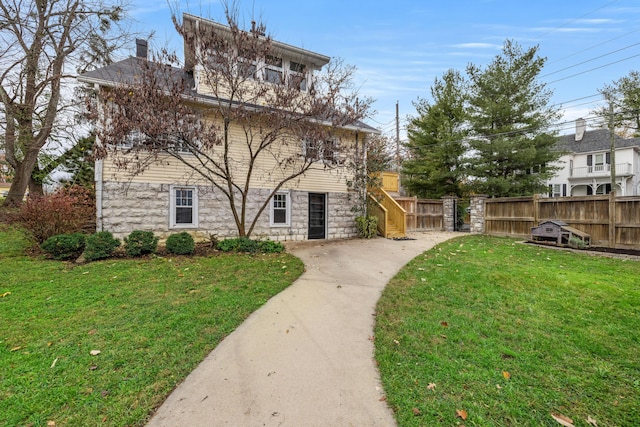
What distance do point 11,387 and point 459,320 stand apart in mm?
4721

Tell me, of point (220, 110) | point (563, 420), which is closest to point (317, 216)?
point (220, 110)

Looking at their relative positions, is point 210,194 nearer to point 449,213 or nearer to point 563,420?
point 563,420

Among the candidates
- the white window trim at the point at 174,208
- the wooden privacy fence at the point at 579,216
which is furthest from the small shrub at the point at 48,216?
the wooden privacy fence at the point at 579,216

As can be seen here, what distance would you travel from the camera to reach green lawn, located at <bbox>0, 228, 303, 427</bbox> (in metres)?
2.29

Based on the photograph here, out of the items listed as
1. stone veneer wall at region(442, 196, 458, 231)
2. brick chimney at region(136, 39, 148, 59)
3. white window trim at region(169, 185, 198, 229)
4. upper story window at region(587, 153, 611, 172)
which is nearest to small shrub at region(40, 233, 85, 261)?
white window trim at region(169, 185, 198, 229)

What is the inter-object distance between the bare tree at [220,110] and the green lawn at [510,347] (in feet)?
17.6

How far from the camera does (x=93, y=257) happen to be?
6.96m

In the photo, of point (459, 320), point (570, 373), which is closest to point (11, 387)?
point (459, 320)

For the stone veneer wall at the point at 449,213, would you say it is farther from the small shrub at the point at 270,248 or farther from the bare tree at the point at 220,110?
the small shrub at the point at 270,248

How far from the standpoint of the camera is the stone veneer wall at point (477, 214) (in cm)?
1287

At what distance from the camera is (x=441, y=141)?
57.6ft

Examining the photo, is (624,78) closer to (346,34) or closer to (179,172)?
(346,34)

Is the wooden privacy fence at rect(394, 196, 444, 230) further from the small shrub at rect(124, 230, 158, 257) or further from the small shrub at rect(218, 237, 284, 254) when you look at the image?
the small shrub at rect(124, 230, 158, 257)

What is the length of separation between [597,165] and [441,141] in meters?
18.9
